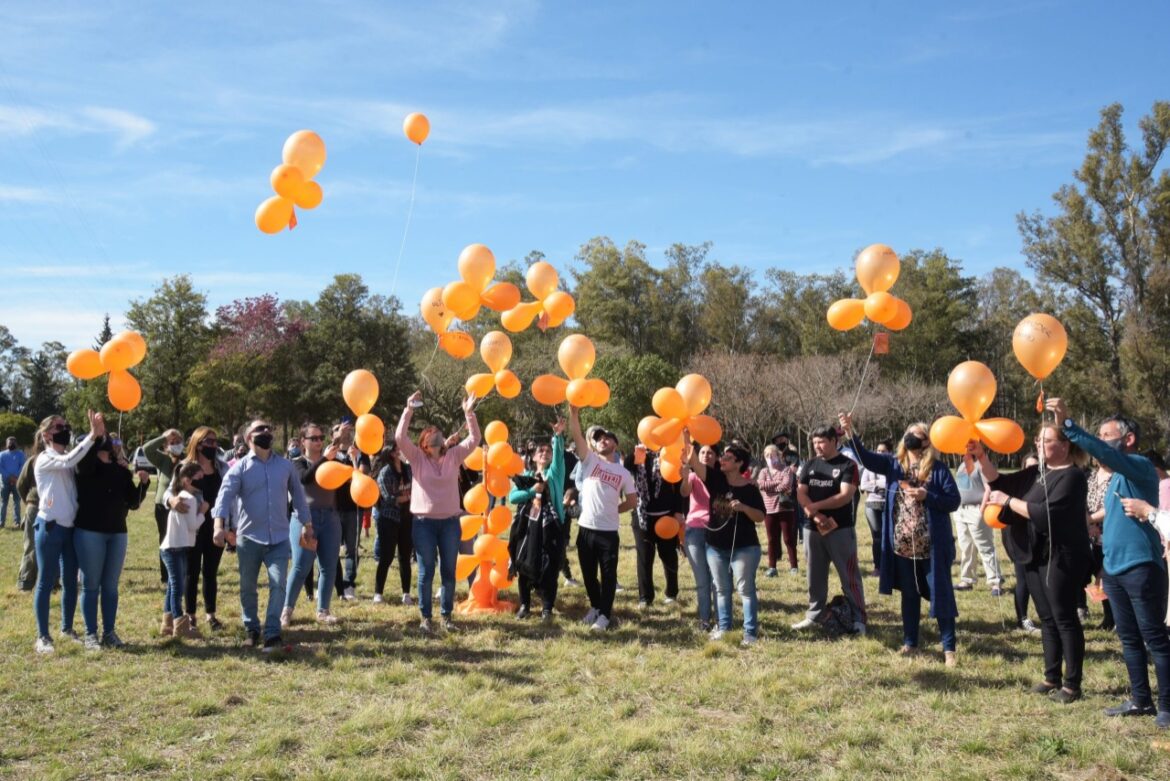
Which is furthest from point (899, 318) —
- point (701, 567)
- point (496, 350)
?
point (496, 350)

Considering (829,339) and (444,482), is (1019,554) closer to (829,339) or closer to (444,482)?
(444,482)

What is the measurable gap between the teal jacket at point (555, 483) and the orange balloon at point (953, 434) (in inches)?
143

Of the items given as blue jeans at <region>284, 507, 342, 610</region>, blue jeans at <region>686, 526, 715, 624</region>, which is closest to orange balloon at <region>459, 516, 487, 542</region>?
blue jeans at <region>284, 507, 342, 610</region>

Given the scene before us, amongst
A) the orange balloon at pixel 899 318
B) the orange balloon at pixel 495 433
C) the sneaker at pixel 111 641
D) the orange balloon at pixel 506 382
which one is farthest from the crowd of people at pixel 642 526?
the orange balloon at pixel 899 318

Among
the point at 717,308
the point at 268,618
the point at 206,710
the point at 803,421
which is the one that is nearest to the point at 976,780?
the point at 206,710

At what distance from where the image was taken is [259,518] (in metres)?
6.71

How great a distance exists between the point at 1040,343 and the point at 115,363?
23.0 ft

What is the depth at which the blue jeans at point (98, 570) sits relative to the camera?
6773mm

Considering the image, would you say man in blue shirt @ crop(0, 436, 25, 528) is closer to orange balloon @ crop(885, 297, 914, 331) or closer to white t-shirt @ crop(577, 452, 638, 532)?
white t-shirt @ crop(577, 452, 638, 532)

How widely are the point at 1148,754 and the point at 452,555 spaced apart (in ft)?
17.6

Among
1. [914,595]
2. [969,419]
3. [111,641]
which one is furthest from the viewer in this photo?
[111,641]

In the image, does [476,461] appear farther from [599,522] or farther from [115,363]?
[115,363]

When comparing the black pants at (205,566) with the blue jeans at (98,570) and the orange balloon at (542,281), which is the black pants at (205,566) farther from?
the orange balloon at (542,281)

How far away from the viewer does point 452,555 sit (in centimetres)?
768
